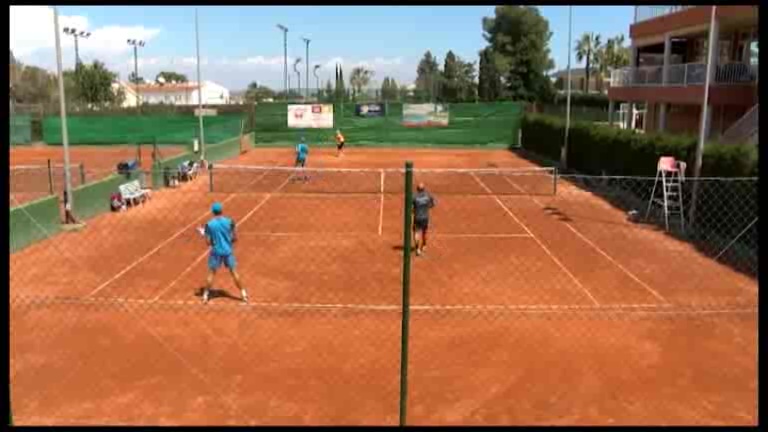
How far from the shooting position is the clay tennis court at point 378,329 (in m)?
7.57

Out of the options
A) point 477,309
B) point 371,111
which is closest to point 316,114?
point 371,111

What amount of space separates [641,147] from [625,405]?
1575 centimetres

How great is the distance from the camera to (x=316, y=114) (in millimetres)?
47188

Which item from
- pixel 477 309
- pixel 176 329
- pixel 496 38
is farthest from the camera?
pixel 496 38

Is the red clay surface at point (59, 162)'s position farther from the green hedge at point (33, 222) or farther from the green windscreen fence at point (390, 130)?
the green windscreen fence at point (390, 130)

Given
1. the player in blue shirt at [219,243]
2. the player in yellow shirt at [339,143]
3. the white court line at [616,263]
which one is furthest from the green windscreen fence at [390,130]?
the player in blue shirt at [219,243]

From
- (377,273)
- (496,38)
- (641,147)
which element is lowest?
(377,273)

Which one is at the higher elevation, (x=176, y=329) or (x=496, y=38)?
(x=496, y=38)

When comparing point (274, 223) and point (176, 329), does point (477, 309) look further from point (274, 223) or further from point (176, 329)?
point (274, 223)

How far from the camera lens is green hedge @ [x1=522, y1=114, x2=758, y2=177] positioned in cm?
1651

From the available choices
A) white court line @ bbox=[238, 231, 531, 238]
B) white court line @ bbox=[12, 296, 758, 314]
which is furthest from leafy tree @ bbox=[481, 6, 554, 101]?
white court line @ bbox=[12, 296, 758, 314]

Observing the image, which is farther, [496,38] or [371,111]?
[496,38]

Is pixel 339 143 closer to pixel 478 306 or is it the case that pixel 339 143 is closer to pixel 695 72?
pixel 695 72

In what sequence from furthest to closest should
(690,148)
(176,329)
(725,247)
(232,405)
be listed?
(690,148) < (725,247) < (176,329) < (232,405)
